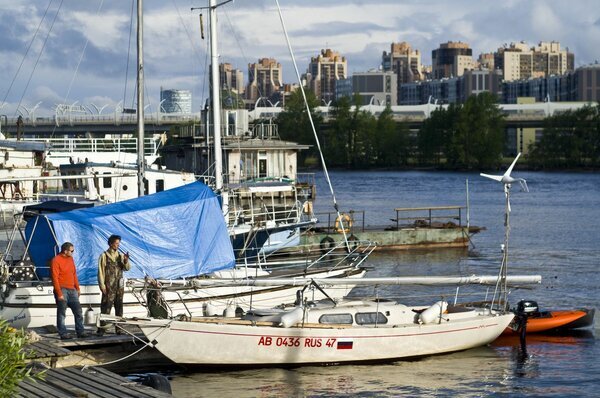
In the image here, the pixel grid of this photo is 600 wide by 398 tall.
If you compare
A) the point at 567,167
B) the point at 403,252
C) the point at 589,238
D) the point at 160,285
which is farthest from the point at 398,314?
the point at 567,167

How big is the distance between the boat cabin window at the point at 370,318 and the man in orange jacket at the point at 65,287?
6420mm

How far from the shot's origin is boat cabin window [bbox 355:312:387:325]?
27.9 m

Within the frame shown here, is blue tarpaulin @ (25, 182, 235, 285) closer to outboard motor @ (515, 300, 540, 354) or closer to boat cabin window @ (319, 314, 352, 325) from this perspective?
boat cabin window @ (319, 314, 352, 325)

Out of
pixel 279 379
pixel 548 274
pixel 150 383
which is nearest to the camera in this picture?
pixel 150 383

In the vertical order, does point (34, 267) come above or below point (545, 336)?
above

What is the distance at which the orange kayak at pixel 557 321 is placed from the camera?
33.1 m

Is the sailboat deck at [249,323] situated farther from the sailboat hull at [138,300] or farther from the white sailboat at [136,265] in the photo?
the white sailboat at [136,265]

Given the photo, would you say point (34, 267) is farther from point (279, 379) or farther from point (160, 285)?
point (279, 379)

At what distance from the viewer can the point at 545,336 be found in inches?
1309

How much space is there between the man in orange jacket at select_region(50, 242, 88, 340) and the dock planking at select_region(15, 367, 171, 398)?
14.6ft

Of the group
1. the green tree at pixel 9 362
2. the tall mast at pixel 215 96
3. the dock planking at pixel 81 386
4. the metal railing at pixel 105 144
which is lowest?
the dock planking at pixel 81 386

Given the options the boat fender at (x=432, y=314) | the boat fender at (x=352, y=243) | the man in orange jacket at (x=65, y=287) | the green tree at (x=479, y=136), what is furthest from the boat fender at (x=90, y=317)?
the green tree at (x=479, y=136)

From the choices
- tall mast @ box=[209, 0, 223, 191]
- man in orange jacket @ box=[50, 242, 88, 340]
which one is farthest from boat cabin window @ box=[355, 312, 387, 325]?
tall mast @ box=[209, 0, 223, 191]

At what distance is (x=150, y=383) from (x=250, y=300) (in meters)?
8.33
